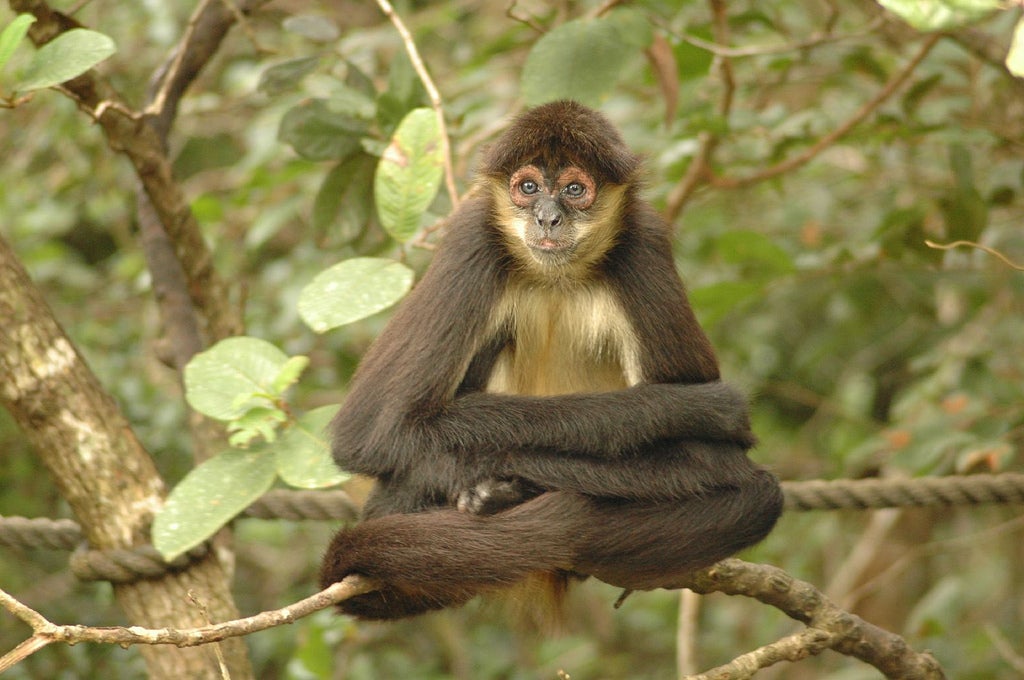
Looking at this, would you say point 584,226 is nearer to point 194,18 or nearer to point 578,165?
point 578,165

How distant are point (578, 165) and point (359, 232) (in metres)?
1.37

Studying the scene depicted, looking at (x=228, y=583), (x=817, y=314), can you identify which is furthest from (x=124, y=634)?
(x=817, y=314)

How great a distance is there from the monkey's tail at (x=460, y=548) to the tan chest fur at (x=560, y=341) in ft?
2.32

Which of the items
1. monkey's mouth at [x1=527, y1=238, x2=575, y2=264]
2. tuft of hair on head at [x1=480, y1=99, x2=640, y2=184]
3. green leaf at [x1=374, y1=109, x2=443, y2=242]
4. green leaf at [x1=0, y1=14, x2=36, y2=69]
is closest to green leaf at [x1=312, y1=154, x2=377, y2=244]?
green leaf at [x1=374, y1=109, x2=443, y2=242]

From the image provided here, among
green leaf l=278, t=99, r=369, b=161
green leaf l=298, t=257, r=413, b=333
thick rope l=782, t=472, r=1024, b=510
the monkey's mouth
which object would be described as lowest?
thick rope l=782, t=472, r=1024, b=510

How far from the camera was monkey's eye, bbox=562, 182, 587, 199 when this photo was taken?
3.79 m

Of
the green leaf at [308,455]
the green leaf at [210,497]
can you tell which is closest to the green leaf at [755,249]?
the green leaf at [308,455]

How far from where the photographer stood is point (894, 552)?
25.0 feet

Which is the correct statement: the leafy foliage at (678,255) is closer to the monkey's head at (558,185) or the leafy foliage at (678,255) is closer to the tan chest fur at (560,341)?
the monkey's head at (558,185)

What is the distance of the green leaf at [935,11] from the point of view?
2316mm

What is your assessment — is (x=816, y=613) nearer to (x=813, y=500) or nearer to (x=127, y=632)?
(x=813, y=500)

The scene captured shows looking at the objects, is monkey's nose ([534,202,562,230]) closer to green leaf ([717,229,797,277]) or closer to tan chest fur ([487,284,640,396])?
tan chest fur ([487,284,640,396])

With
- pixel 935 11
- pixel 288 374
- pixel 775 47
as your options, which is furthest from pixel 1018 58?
pixel 775 47

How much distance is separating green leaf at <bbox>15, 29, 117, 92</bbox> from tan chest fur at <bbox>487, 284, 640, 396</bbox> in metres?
1.42
